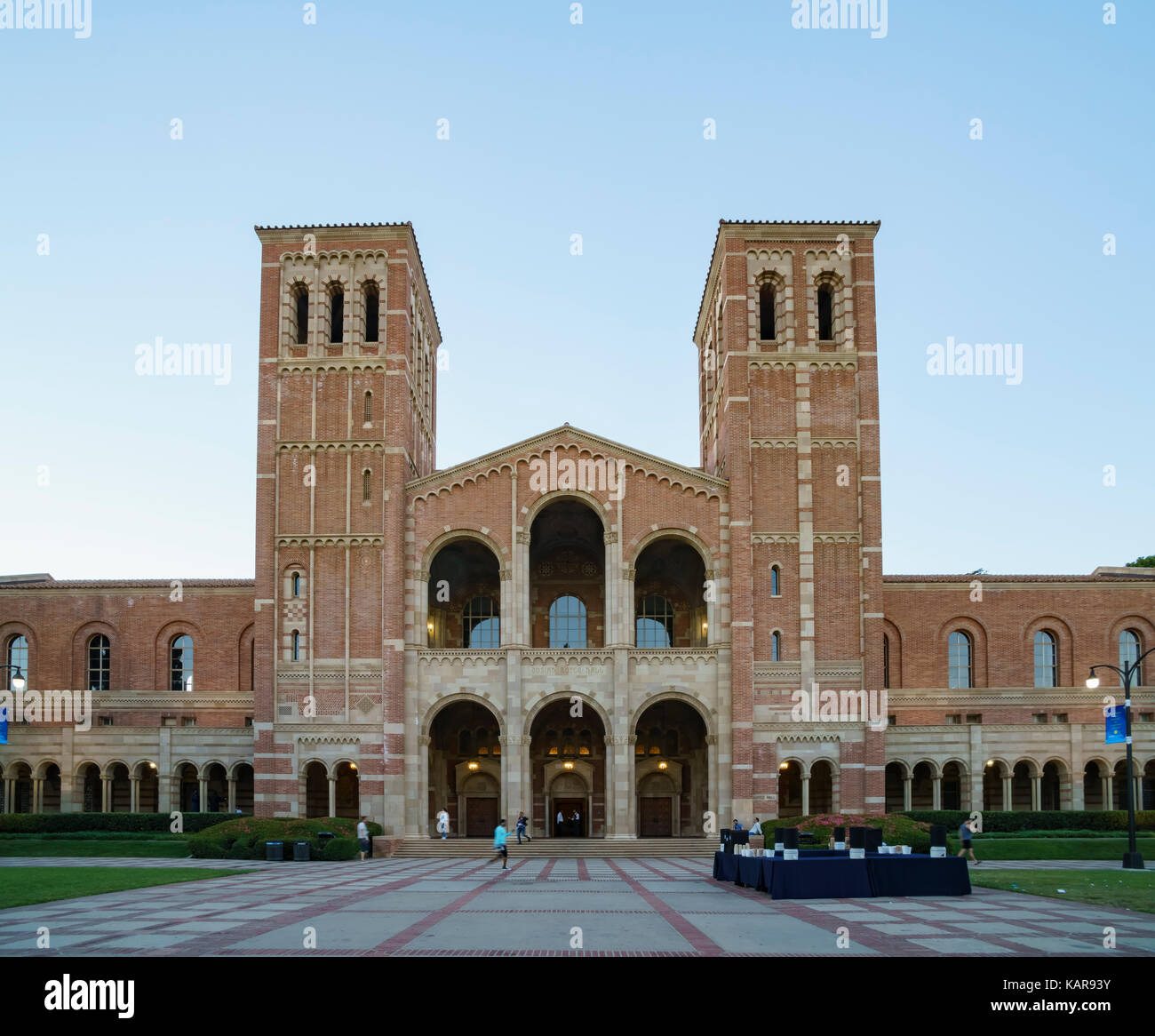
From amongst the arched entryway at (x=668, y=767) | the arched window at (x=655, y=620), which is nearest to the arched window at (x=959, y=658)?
the arched entryway at (x=668, y=767)

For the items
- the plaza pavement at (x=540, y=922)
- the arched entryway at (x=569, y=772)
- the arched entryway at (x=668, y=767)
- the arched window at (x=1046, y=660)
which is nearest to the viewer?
the plaza pavement at (x=540, y=922)

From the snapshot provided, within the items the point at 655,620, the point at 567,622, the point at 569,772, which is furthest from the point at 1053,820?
the point at 567,622

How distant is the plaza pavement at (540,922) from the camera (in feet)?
57.7

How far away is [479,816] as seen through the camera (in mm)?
56781

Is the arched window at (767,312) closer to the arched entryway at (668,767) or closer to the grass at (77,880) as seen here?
the arched entryway at (668,767)

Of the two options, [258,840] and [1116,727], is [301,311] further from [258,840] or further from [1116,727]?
[1116,727]

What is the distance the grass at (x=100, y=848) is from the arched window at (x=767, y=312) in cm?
3368

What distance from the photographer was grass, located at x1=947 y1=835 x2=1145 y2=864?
40719 millimetres

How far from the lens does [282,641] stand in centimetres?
5000

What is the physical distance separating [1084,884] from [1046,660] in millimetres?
30564

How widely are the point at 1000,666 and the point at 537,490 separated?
989 inches

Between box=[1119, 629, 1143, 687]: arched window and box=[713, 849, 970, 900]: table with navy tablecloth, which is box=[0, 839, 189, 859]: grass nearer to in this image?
box=[713, 849, 970, 900]: table with navy tablecloth
